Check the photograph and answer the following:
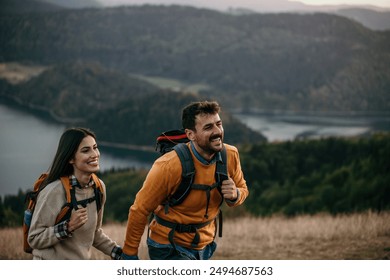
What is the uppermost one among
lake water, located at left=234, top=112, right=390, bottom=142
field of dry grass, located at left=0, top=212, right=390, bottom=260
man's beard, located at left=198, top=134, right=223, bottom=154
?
man's beard, located at left=198, top=134, right=223, bottom=154

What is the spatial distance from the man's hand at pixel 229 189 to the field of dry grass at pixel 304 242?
1923 mm

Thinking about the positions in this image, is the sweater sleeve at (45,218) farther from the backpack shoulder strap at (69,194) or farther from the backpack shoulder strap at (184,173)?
the backpack shoulder strap at (184,173)

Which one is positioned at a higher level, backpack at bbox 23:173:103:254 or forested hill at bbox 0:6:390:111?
forested hill at bbox 0:6:390:111

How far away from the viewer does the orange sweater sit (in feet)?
7.00

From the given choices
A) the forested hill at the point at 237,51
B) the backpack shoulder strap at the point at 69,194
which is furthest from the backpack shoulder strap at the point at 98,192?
the forested hill at the point at 237,51

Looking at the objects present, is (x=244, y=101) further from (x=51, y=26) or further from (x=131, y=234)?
(x=131, y=234)

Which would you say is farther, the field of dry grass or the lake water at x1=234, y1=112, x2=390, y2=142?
the lake water at x1=234, y1=112, x2=390, y2=142

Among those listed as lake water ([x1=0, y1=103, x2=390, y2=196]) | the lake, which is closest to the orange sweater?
lake water ([x1=0, y1=103, x2=390, y2=196])

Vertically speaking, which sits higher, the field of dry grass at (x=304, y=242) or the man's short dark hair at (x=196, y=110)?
the man's short dark hair at (x=196, y=110)

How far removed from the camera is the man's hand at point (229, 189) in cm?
216

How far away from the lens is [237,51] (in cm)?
8325

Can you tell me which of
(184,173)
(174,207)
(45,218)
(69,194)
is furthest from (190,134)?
(45,218)

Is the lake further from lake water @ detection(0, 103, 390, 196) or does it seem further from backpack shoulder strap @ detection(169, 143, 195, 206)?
backpack shoulder strap @ detection(169, 143, 195, 206)

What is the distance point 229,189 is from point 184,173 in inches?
8.1
